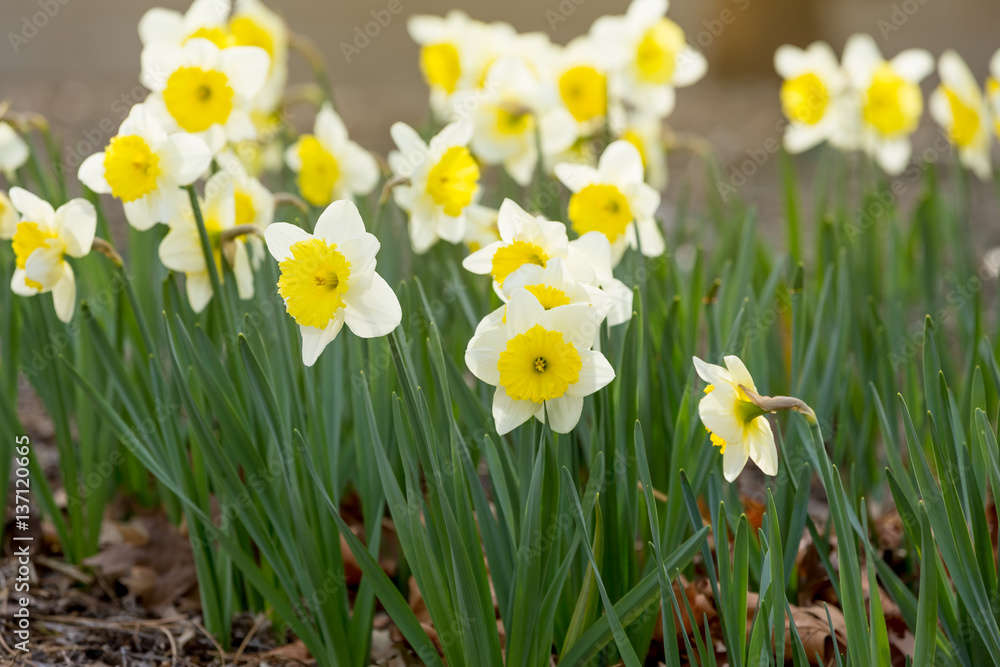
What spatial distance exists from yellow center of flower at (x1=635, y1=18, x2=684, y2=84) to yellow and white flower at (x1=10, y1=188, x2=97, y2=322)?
1.44 m

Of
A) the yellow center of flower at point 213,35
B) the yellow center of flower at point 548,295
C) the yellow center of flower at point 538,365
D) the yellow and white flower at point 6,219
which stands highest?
the yellow center of flower at point 213,35

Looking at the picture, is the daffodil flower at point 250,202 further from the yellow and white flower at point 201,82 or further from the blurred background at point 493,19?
the blurred background at point 493,19

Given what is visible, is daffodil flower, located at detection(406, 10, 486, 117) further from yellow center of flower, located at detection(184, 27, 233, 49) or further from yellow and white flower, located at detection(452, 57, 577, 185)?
yellow center of flower, located at detection(184, 27, 233, 49)

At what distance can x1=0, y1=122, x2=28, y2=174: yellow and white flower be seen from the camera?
1.71 metres

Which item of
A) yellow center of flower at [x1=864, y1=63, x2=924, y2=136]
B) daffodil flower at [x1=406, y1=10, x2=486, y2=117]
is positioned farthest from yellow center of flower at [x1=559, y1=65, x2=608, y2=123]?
yellow center of flower at [x1=864, y1=63, x2=924, y2=136]

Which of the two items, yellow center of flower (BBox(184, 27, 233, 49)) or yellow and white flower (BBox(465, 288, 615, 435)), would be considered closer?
yellow and white flower (BBox(465, 288, 615, 435))

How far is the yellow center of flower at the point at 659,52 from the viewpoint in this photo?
219 cm

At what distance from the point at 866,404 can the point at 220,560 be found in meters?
1.33

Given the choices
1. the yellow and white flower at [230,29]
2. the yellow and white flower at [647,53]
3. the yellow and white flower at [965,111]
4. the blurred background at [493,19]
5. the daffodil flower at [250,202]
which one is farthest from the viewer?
the blurred background at [493,19]

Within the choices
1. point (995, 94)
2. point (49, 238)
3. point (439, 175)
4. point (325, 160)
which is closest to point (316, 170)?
point (325, 160)

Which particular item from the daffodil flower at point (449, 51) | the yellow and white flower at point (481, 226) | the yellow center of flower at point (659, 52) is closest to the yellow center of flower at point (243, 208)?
the yellow and white flower at point (481, 226)

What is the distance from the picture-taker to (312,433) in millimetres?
1319

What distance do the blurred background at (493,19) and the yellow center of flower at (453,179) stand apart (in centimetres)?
91

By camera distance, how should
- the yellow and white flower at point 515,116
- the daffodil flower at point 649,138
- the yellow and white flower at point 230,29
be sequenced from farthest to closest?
the daffodil flower at point 649,138, the yellow and white flower at point 515,116, the yellow and white flower at point 230,29
